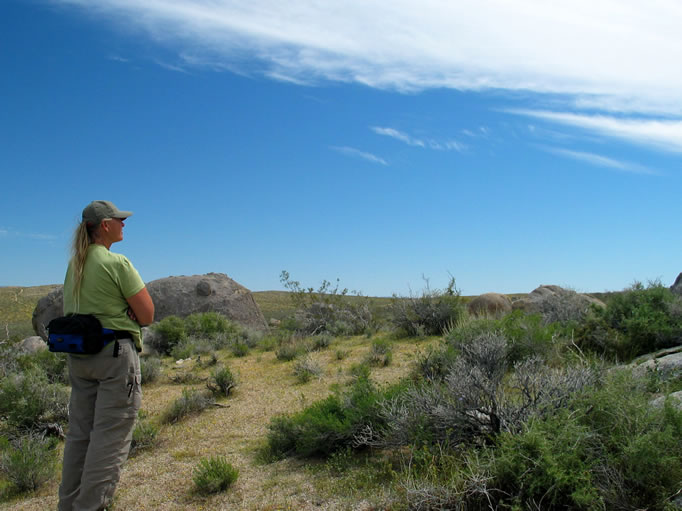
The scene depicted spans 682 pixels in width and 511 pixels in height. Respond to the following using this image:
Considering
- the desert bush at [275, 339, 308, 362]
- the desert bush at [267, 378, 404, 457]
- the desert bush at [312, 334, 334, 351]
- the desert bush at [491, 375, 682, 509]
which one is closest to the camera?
the desert bush at [491, 375, 682, 509]

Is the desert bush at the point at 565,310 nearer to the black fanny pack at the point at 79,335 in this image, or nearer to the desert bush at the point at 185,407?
the desert bush at the point at 185,407

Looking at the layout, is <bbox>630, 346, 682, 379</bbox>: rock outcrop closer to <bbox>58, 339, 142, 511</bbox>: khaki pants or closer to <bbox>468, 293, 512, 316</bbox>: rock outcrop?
<bbox>58, 339, 142, 511</bbox>: khaki pants

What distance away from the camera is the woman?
4312 millimetres

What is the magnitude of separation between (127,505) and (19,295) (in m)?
54.0

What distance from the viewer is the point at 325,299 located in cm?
1664

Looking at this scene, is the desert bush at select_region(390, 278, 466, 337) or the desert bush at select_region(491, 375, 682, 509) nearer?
the desert bush at select_region(491, 375, 682, 509)

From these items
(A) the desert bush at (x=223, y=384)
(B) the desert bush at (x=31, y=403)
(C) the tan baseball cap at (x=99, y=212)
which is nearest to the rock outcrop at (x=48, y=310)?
(B) the desert bush at (x=31, y=403)

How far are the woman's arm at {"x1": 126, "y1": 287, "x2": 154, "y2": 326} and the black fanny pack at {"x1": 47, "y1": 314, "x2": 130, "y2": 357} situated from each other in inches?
11.4

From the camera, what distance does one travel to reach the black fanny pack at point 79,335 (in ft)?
13.8

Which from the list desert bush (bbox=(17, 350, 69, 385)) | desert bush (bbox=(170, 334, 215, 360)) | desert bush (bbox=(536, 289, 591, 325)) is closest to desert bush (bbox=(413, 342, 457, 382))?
desert bush (bbox=(536, 289, 591, 325))

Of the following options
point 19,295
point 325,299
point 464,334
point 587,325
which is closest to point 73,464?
point 464,334

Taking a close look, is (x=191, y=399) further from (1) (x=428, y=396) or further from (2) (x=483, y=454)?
(2) (x=483, y=454)

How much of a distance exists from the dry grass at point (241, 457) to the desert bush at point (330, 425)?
0.80 feet

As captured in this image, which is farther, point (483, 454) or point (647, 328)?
point (647, 328)
